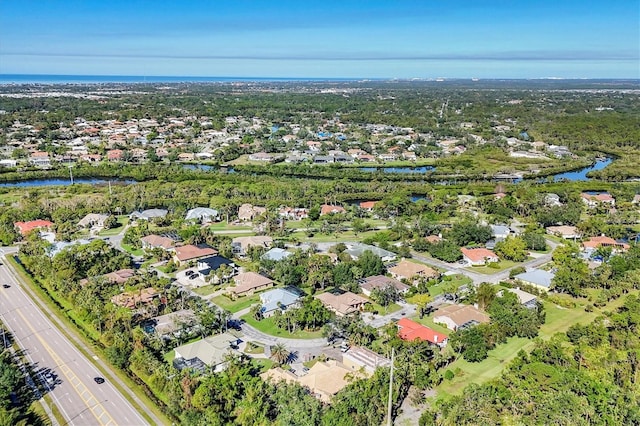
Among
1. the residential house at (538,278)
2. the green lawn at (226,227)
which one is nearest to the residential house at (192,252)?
the green lawn at (226,227)

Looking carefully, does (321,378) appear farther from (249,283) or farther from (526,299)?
(526,299)

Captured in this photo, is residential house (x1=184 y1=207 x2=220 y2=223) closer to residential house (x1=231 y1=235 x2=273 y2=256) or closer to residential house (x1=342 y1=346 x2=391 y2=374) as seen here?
residential house (x1=231 y1=235 x2=273 y2=256)

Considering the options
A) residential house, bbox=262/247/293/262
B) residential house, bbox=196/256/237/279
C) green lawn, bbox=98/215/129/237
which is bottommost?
green lawn, bbox=98/215/129/237

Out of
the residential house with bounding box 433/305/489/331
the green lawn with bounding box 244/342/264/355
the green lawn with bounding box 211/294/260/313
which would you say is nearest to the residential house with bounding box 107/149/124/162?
the green lawn with bounding box 211/294/260/313

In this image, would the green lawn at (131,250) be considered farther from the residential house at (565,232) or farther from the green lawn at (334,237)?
the residential house at (565,232)

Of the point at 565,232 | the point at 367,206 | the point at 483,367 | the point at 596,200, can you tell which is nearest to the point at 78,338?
the point at 483,367

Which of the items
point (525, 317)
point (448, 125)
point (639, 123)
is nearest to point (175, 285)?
point (525, 317)
